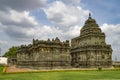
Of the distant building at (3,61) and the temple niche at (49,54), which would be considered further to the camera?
the distant building at (3,61)

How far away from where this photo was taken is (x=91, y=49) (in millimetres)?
62438

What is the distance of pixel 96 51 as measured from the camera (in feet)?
206

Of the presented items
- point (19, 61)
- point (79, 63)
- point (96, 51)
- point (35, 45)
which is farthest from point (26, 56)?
point (96, 51)

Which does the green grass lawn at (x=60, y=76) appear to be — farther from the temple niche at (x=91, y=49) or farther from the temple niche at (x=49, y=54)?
the temple niche at (x=91, y=49)

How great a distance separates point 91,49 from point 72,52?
12.1m

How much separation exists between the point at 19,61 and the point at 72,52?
19042mm

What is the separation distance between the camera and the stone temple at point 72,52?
55.7 metres

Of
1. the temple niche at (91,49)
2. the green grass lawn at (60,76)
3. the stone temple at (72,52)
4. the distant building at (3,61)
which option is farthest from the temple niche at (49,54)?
the distant building at (3,61)

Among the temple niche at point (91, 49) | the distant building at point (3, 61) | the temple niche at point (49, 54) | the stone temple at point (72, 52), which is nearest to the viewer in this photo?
the temple niche at point (49, 54)

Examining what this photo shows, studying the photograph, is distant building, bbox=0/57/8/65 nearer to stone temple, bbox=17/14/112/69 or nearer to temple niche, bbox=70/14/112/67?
stone temple, bbox=17/14/112/69

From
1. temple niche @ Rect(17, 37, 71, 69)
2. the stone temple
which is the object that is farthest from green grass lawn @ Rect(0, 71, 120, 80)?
the stone temple


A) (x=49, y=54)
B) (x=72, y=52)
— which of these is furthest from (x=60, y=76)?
(x=72, y=52)

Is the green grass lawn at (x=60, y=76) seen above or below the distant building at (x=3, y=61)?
below

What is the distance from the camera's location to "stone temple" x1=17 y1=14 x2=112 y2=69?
55.7 metres
